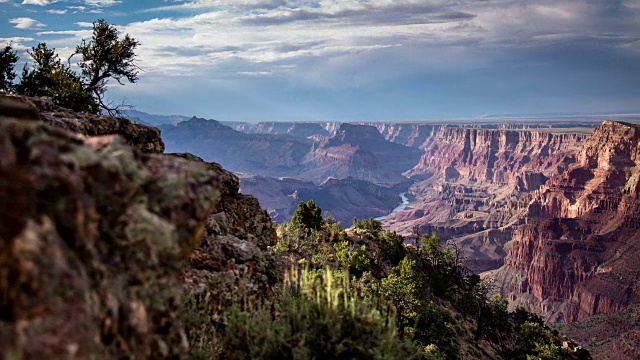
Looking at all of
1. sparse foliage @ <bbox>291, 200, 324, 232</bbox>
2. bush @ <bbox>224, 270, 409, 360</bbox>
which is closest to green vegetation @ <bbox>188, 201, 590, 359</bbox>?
bush @ <bbox>224, 270, 409, 360</bbox>

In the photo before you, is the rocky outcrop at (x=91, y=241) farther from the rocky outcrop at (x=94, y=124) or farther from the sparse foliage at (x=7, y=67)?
the sparse foliage at (x=7, y=67)

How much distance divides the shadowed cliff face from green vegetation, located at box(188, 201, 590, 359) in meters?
2.83

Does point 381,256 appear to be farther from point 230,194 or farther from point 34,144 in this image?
point 34,144

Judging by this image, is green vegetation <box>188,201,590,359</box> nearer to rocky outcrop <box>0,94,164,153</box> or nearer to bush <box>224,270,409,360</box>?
bush <box>224,270,409,360</box>

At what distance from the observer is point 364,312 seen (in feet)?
31.6

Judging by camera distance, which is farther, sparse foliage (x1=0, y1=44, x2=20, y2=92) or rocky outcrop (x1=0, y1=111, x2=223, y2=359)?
sparse foliage (x1=0, y1=44, x2=20, y2=92)

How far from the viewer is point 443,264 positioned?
7800cm

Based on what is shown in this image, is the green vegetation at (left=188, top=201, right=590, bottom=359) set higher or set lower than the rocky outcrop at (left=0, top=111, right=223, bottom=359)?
lower

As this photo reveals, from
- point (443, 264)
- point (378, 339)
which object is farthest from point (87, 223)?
point (443, 264)

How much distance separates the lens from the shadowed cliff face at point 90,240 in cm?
500

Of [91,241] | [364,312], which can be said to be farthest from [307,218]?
[91,241]

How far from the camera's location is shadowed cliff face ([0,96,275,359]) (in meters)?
5.00

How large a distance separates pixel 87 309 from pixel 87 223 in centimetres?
110

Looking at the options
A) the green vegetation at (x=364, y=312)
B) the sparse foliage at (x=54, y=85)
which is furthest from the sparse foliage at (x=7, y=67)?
the green vegetation at (x=364, y=312)
